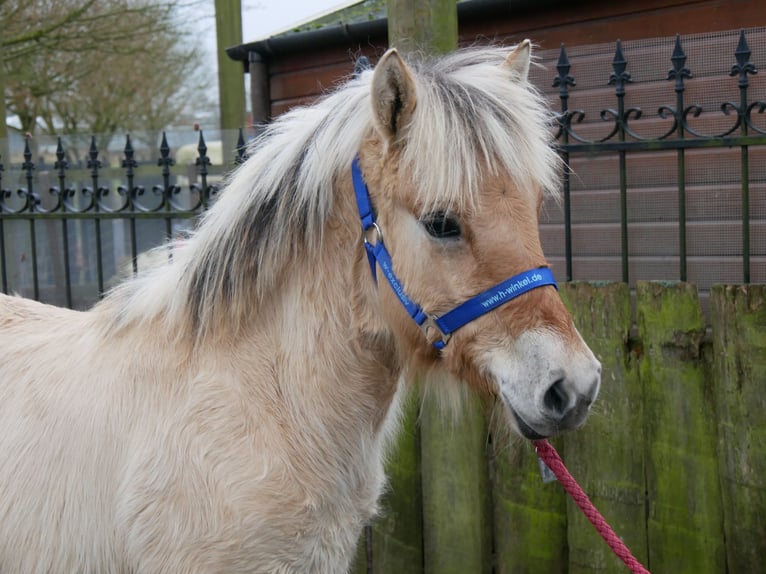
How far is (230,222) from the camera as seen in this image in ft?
7.95

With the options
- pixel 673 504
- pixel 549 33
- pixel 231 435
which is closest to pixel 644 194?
pixel 549 33

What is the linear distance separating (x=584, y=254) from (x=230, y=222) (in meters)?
3.15

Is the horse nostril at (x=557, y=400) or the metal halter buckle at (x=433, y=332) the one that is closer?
the horse nostril at (x=557, y=400)

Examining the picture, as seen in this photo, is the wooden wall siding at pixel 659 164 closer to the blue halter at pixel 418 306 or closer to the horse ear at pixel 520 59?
the horse ear at pixel 520 59

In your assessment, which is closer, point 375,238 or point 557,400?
point 557,400

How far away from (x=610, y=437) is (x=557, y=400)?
5.51ft

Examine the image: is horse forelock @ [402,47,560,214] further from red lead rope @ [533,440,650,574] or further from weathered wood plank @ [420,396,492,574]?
weathered wood plank @ [420,396,492,574]

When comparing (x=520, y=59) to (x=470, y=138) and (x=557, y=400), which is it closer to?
(x=470, y=138)

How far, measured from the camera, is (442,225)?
2.09 metres

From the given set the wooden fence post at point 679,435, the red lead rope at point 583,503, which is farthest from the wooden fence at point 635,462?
the red lead rope at point 583,503

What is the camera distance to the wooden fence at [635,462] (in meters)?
3.20

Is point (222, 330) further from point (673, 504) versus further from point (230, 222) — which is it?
point (673, 504)

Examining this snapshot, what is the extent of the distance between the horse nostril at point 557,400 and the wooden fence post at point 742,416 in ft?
5.28

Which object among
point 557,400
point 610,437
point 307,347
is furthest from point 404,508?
point 557,400
